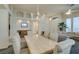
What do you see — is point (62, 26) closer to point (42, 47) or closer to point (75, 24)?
point (75, 24)

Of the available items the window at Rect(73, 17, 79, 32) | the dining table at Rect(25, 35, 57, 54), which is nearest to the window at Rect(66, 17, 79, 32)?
the window at Rect(73, 17, 79, 32)

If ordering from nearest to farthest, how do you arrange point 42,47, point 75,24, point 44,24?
point 42,47
point 75,24
point 44,24

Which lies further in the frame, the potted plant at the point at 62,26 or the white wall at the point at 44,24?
the white wall at the point at 44,24

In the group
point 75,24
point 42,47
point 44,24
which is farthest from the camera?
point 44,24

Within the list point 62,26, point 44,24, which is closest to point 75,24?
point 62,26

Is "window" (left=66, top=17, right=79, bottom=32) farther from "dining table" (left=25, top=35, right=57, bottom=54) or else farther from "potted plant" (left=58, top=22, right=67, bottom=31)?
"dining table" (left=25, top=35, right=57, bottom=54)

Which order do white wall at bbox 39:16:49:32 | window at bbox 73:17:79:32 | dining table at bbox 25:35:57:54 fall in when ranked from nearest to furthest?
dining table at bbox 25:35:57:54 < window at bbox 73:17:79:32 < white wall at bbox 39:16:49:32

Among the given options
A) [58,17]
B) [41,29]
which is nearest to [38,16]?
[41,29]

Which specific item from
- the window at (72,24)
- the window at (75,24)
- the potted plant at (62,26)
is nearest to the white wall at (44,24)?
the potted plant at (62,26)

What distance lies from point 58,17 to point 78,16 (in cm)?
40

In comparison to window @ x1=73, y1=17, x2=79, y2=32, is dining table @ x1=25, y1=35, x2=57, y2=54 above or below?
below

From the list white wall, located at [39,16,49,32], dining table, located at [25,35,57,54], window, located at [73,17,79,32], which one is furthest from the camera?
white wall, located at [39,16,49,32]

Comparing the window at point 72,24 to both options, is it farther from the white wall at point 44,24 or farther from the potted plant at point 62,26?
the white wall at point 44,24
